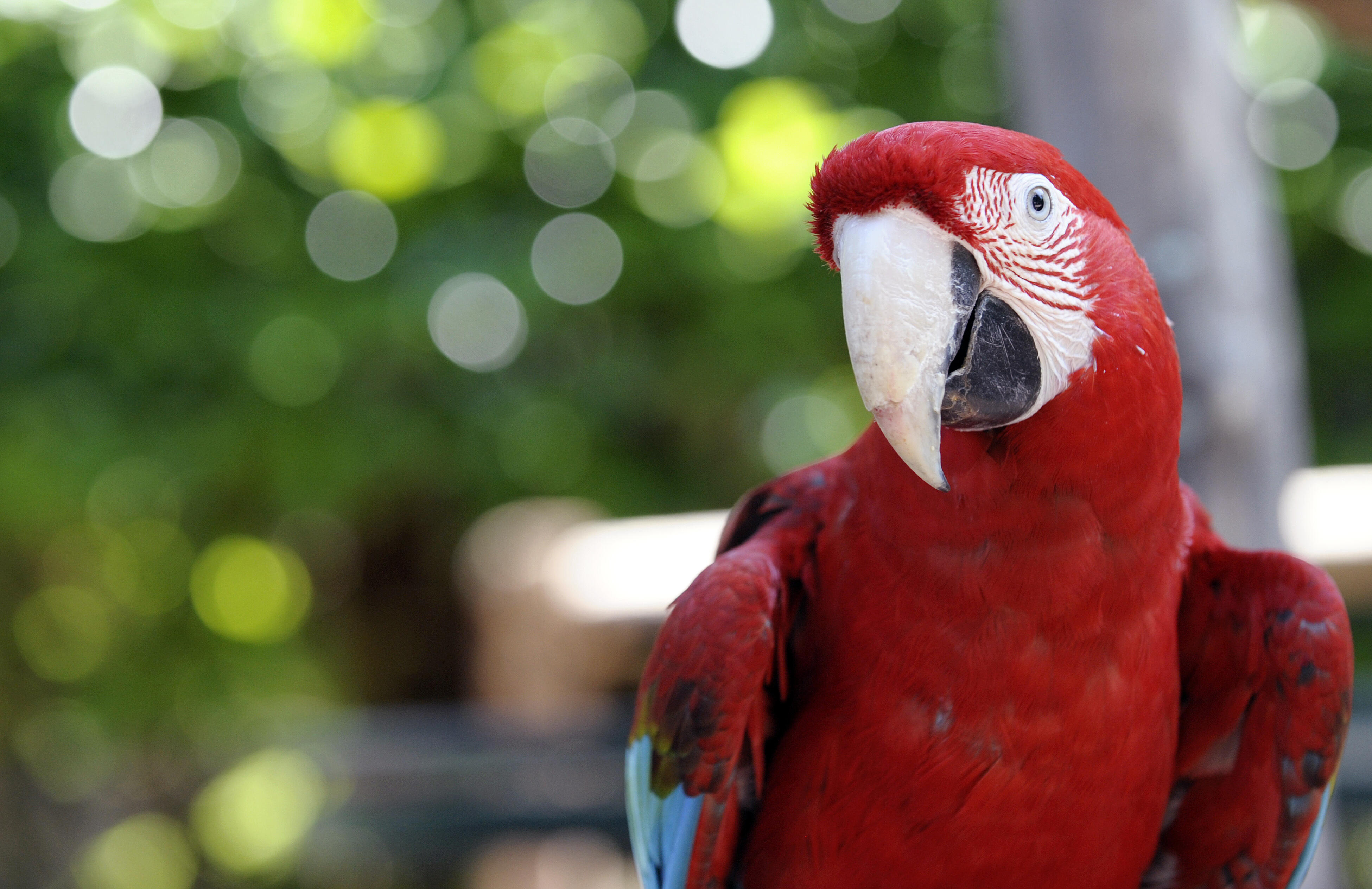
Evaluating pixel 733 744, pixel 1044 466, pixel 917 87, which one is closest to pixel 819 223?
pixel 1044 466

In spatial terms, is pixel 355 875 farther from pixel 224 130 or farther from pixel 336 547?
pixel 224 130

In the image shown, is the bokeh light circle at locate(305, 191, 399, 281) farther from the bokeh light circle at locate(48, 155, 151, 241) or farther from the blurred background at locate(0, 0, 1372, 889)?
the bokeh light circle at locate(48, 155, 151, 241)

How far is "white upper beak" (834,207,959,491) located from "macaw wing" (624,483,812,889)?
238 millimetres

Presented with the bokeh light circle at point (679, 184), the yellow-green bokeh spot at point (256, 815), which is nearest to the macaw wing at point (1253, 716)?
the bokeh light circle at point (679, 184)

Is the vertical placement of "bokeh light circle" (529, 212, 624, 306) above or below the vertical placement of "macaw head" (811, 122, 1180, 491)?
above

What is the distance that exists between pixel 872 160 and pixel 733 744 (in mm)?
471

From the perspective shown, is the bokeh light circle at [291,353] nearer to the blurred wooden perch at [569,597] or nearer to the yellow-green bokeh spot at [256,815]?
the blurred wooden perch at [569,597]

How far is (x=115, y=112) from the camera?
8.19 feet

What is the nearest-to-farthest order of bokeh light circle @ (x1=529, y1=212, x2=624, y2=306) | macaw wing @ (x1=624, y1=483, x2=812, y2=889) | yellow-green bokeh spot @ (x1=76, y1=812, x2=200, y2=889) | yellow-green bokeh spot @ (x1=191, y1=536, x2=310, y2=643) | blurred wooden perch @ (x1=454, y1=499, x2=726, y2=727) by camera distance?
macaw wing @ (x1=624, y1=483, x2=812, y2=889) → blurred wooden perch @ (x1=454, y1=499, x2=726, y2=727) → bokeh light circle @ (x1=529, y1=212, x2=624, y2=306) → yellow-green bokeh spot @ (x1=191, y1=536, x2=310, y2=643) → yellow-green bokeh spot @ (x1=76, y1=812, x2=200, y2=889)

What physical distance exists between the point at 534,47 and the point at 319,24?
1.55 ft

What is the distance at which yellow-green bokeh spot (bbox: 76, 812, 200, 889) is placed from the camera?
10.1 feet

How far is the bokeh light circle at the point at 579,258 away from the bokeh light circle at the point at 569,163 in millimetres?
52

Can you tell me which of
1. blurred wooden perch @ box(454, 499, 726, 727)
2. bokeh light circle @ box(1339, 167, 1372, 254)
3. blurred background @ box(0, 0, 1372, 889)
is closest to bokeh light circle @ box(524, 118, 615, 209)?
blurred background @ box(0, 0, 1372, 889)

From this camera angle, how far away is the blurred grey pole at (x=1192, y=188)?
1.26m
